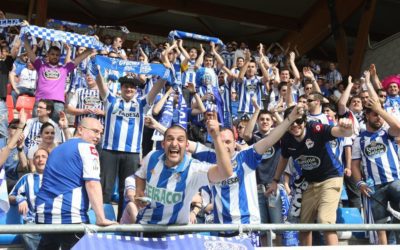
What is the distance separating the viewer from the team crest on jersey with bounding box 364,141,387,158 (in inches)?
241

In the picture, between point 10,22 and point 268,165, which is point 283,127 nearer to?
point 268,165

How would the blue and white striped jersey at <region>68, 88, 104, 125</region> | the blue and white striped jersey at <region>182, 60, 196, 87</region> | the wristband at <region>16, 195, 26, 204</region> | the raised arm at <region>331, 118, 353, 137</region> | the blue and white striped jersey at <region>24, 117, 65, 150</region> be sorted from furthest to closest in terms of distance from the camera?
the blue and white striped jersey at <region>182, 60, 196, 87</region>, the blue and white striped jersey at <region>68, 88, 104, 125</region>, the blue and white striped jersey at <region>24, 117, 65, 150</region>, the wristband at <region>16, 195, 26, 204</region>, the raised arm at <region>331, 118, 353, 137</region>

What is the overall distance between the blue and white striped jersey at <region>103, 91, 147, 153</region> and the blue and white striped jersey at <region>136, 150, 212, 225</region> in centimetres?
234

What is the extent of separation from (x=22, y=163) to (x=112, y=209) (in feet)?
A: 4.97

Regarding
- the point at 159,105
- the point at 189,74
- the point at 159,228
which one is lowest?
the point at 159,228

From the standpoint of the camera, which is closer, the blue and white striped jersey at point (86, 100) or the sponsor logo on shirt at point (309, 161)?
the sponsor logo on shirt at point (309, 161)

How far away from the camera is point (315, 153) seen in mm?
5414

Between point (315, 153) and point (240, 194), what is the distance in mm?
1021

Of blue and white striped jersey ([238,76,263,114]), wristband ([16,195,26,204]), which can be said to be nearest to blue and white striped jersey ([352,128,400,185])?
wristband ([16,195,26,204])

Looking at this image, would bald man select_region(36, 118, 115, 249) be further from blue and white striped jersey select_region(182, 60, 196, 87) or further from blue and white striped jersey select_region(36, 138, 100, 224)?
blue and white striped jersey select_region(182, 60, 196, 87)

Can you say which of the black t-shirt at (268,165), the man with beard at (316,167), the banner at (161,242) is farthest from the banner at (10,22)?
→ the banner at (161,242)

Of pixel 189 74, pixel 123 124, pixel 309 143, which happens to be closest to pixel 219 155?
pixel 309 143

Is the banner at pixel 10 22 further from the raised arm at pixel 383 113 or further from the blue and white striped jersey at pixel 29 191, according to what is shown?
the raised arm at pixel 383 113

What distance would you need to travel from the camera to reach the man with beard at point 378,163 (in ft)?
19.4
